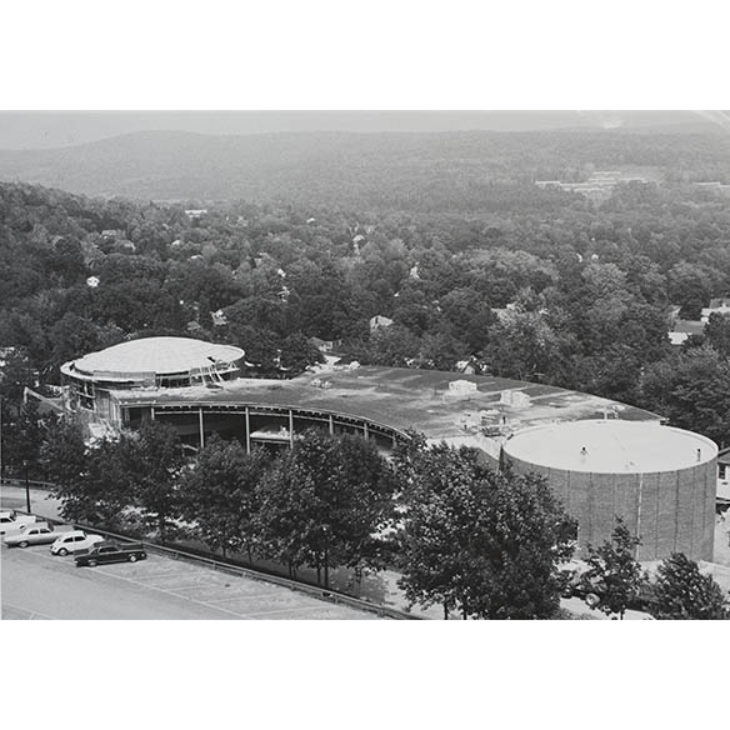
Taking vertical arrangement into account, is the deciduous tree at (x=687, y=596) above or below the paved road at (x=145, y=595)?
above

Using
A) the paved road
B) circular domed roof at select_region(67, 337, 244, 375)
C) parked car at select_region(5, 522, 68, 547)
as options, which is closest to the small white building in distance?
circular domed roof at select_region(67, 337, 244, 375)

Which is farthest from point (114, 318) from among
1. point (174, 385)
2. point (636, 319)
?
point (636, 319)

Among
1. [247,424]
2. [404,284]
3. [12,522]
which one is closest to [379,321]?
[404,284]

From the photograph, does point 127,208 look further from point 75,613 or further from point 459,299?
point 75,613

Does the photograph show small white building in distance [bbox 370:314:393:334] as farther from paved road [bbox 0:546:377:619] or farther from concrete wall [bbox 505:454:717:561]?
paved road [bbox 0:546:377:619]

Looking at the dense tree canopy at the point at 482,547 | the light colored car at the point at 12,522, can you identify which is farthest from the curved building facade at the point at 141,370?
the dense tree canopy at the point at 482,547

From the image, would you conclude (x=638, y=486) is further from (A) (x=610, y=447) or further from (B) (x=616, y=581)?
(B) (x=616, y=581)

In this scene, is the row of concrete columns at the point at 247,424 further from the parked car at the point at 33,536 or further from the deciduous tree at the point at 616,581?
the deciduous tree at the point at 616,581
